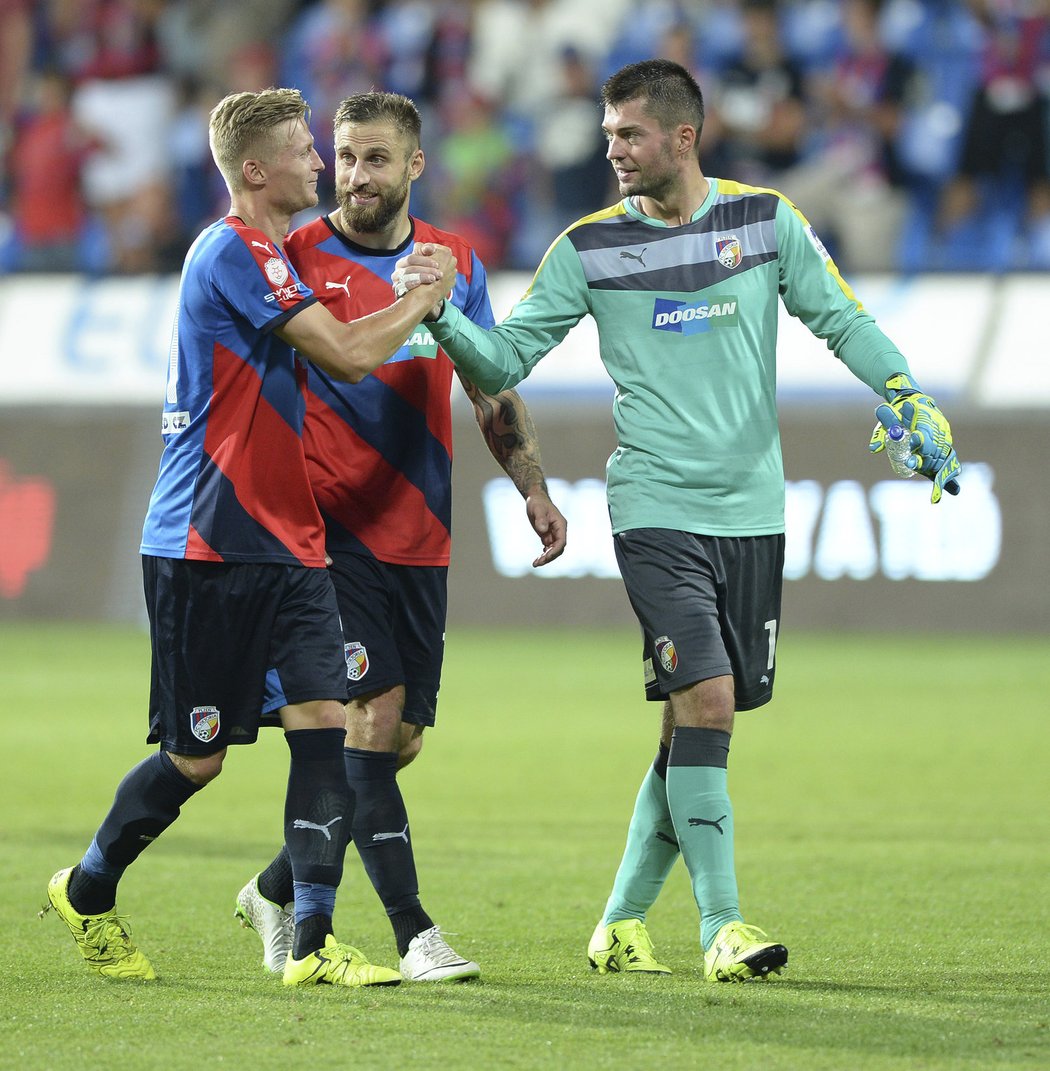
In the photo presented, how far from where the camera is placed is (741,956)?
4629 millimetres

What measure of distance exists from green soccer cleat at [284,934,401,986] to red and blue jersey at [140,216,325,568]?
100 centimetres

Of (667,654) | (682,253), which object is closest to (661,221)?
(682,253)

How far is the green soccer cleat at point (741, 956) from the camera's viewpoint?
4613 millimetres

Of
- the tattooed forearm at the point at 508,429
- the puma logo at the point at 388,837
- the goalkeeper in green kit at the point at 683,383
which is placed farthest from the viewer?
the tattooed forearm at the point at 508,429

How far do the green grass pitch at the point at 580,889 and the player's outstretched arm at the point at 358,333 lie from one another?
5.16 ft

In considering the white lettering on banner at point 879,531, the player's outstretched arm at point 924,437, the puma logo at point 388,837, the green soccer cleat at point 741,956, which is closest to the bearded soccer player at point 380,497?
the puma logo at point 388,837

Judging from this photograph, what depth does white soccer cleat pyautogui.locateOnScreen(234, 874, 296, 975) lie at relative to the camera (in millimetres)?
5035

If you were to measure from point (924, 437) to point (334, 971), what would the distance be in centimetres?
204

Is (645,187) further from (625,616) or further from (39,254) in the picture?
(39,254)

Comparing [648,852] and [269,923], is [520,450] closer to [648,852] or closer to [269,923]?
[648,852]

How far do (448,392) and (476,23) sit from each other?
1432 centimetres

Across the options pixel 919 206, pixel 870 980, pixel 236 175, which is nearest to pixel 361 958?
pixel 870 980

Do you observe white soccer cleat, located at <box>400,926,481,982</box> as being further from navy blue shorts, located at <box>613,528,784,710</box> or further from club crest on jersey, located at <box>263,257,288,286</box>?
club crest on jersey, located at <box>263,257,288,286</box>

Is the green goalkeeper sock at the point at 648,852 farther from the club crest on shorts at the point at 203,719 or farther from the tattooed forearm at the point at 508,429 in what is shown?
the club crest on shorts at the point at 203,719
